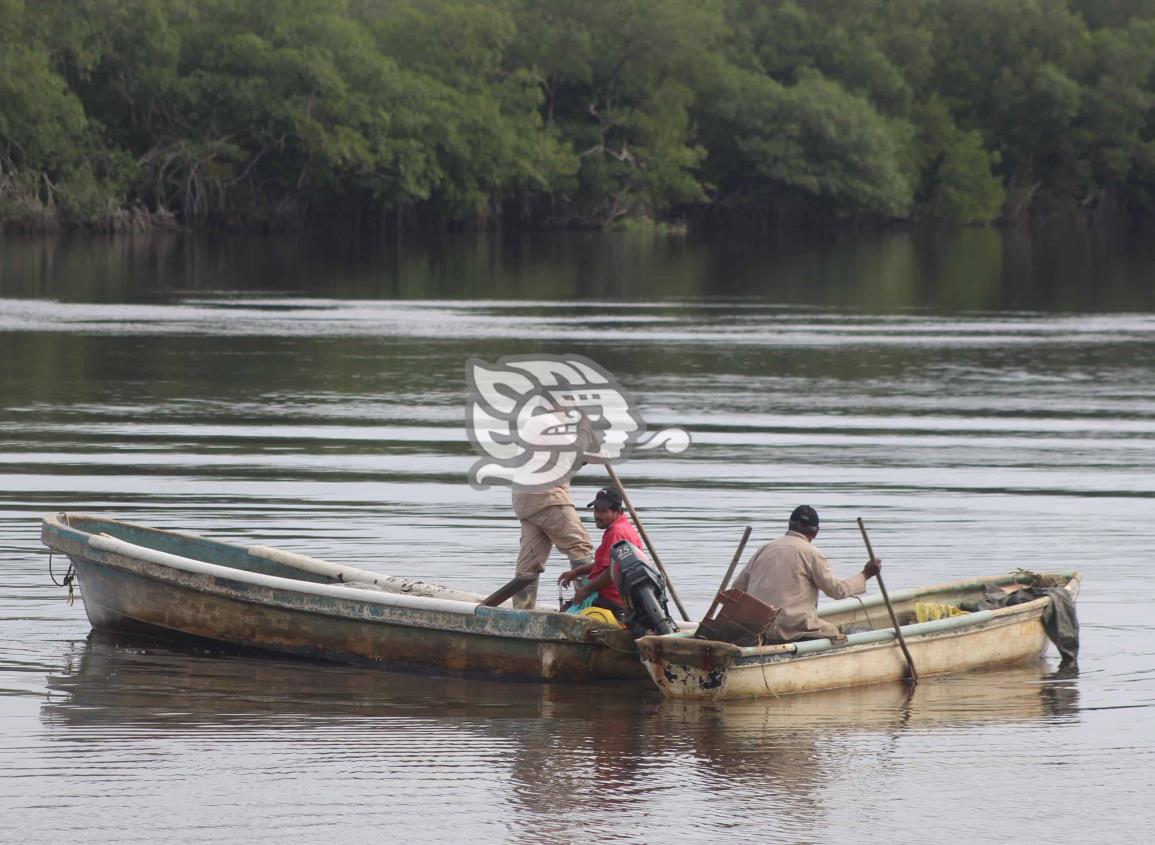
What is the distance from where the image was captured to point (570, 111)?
320ft

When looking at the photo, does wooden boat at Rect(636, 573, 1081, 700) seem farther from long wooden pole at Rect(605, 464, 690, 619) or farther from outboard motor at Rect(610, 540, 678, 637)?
long wooden pole at Rect(605, 464, 690, 619)

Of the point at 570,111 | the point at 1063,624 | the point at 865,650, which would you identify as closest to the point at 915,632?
the point at 865,650

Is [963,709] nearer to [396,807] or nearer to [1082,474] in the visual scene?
[396,807]

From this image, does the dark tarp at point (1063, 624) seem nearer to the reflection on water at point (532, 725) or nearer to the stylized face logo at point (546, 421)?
the reflection on water at point (532, 725)

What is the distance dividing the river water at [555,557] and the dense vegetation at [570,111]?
36656 millimetres

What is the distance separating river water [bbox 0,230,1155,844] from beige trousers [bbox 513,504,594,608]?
94cm

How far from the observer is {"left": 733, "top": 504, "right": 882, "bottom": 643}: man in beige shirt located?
39.4ft

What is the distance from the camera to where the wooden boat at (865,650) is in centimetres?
1169

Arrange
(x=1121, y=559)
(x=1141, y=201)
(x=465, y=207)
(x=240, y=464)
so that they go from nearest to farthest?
(x=1121, y=559), (x=240, y=464), (x=465, y=207), (x=1141, y=201)

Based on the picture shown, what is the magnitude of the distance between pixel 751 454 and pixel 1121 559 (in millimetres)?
6135

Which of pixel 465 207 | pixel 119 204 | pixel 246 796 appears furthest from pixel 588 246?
pixel 246 796

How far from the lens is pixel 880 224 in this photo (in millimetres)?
108438

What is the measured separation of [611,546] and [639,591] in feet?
1.50

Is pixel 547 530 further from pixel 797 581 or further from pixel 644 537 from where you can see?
pixel 797 581
